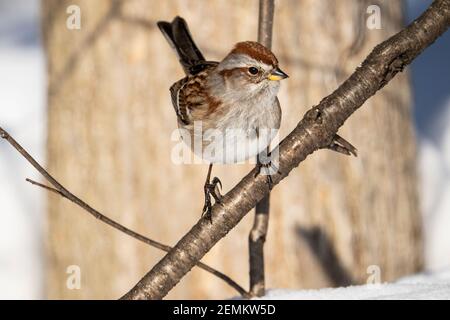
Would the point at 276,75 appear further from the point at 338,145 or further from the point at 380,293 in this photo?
the point at 380,293

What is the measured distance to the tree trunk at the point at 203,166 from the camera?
4102 mm

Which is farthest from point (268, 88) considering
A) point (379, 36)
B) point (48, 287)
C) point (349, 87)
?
point (48, 287)

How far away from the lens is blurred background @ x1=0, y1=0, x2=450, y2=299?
13.5ft

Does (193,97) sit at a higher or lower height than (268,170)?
higher

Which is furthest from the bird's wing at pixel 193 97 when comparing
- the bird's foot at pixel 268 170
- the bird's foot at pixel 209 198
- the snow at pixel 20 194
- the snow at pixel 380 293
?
the snow at pixel 20 194

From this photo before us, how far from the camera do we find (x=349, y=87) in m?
1.95

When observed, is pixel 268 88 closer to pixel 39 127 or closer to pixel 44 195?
pixel 44 195

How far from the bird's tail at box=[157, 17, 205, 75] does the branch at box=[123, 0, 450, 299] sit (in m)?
0.86

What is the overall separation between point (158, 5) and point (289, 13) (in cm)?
69

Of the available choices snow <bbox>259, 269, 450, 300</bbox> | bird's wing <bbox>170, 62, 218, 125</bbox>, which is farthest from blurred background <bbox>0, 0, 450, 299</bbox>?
snow <bbox>259, 269, 450, 300</bbox>

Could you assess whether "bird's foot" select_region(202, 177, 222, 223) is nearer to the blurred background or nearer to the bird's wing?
the bird's wing

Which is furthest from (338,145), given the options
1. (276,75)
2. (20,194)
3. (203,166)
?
(20,194)

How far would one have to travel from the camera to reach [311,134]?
1948 mm

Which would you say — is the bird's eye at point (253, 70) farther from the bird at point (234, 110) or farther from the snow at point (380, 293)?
the snow at point (380, 293)
